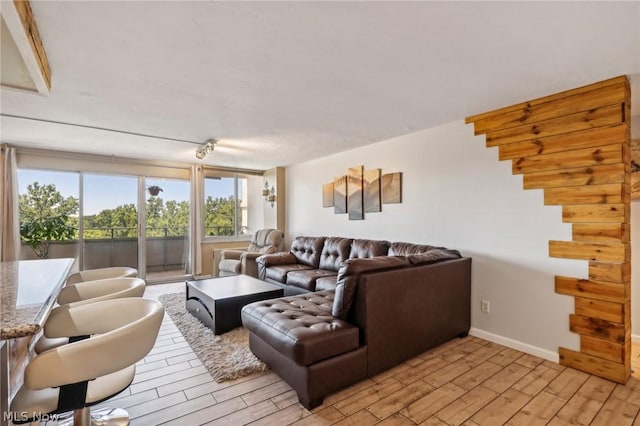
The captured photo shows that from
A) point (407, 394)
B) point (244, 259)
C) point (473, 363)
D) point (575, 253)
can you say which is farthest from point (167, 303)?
point (575, 253)

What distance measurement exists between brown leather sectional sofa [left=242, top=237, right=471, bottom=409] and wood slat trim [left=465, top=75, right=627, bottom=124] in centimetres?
142

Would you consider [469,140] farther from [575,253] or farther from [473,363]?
[473,363]

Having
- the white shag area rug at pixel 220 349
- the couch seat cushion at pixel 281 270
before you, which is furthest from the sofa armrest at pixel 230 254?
the white shag area rug at pixel 220 349

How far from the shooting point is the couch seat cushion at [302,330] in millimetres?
1855

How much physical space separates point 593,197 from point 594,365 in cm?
131

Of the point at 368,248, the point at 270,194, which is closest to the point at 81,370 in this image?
the point at 368,248

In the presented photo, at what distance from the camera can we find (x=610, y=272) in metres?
2.23

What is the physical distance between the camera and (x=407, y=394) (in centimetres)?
202

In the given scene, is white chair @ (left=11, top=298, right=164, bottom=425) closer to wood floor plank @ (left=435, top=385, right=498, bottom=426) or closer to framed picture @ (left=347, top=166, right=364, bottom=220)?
wood floor plank @ (left=435, top=385, right=498, bottom=426)

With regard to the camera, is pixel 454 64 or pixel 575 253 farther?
pixel 575 253

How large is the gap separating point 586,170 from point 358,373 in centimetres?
237

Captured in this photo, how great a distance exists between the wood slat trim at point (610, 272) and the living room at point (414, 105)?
69mm

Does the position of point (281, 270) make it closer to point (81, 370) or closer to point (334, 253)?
point (334, 253)

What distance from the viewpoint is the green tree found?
176 inches
